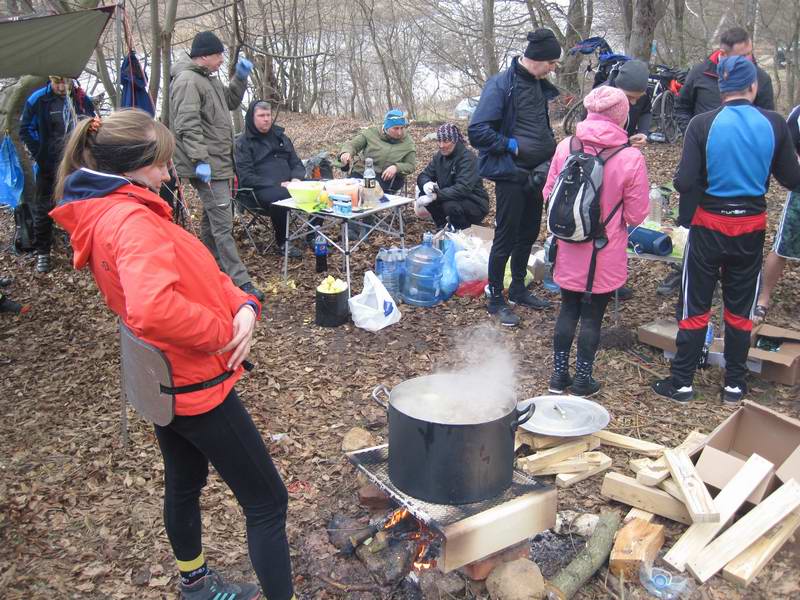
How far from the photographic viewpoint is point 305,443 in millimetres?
3633

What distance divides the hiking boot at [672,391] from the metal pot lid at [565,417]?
2.56 feet

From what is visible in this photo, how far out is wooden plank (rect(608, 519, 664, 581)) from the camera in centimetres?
256

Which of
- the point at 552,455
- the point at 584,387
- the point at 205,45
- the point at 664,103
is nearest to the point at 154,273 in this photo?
the point at 552,455

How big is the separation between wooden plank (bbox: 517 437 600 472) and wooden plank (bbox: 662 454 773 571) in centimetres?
70

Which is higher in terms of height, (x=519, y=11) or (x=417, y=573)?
(x=519, y=11)

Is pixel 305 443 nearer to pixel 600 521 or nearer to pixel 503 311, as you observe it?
pixel 600 521

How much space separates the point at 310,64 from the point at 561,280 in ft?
43.0

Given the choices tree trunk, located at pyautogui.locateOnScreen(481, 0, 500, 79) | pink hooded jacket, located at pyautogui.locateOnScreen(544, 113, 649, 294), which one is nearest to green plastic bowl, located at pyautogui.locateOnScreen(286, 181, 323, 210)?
pink hooded jacket, located at pyautogui.locateOnScreen(544, 113, 649, 294)

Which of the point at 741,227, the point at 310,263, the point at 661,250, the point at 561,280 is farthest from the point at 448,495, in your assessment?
the point at 310,263

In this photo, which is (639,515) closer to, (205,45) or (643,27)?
(205,45)

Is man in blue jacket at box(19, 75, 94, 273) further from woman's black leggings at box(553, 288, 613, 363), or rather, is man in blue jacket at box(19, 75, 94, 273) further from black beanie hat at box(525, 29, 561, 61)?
woman's black leggings at box(553, 288, 613, 363)

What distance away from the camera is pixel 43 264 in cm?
630

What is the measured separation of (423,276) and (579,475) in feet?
9.00

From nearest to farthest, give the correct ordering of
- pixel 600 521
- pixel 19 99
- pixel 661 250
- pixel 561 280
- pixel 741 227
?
pixel 600 521 → pixel 741 227 → pixel 561 280 → pixel 661 250 → pixel 19 99
